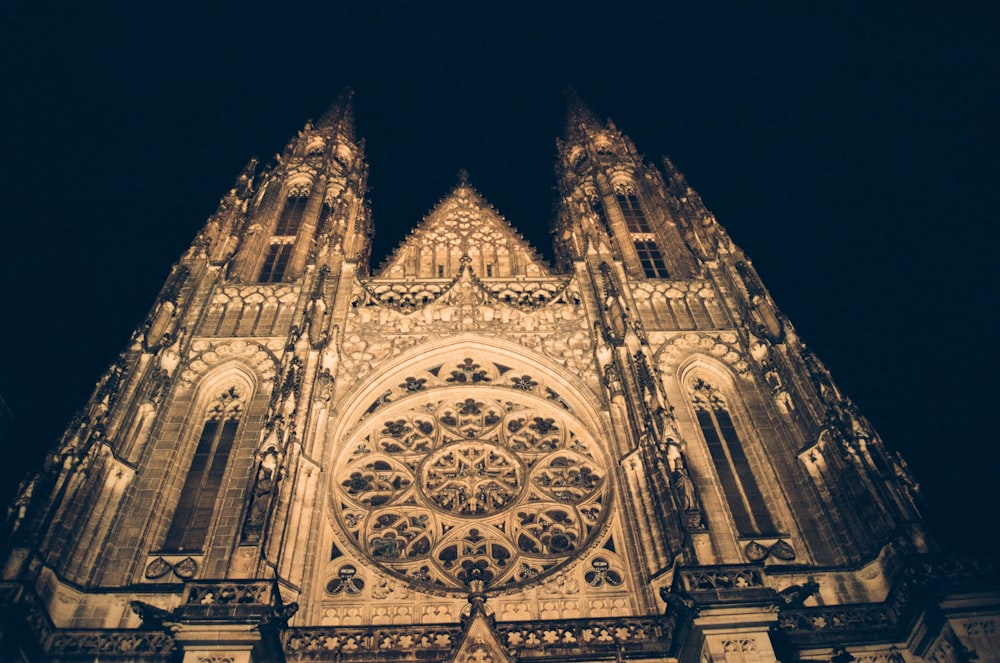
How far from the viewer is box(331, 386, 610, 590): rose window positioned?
13.8 meters

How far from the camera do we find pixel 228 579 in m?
11.1

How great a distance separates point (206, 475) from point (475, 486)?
509 cm

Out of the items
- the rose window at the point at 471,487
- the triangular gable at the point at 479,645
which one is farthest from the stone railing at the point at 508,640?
the rose window at the point at 471,487

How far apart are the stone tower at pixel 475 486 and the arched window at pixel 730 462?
61 mm

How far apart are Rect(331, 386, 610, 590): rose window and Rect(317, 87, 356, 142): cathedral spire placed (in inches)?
680

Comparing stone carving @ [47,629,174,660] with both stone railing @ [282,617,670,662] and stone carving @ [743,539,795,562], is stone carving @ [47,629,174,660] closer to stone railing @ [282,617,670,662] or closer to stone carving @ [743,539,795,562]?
stone railing @ [282,617,670,662]

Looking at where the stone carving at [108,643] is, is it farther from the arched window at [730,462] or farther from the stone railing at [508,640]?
the arched window at [730,462]

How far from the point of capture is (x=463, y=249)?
2283 cm

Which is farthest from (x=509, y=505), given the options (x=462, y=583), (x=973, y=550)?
(x=973, y=550)

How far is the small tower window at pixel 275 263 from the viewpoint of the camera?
70.5ft

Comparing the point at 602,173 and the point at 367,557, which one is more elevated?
the point at 602,173

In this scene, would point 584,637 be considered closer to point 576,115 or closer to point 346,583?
point 346,583

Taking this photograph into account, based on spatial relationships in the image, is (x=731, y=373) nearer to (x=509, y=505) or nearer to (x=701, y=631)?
(x=509, y=505)

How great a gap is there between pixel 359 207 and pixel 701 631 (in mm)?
18011
